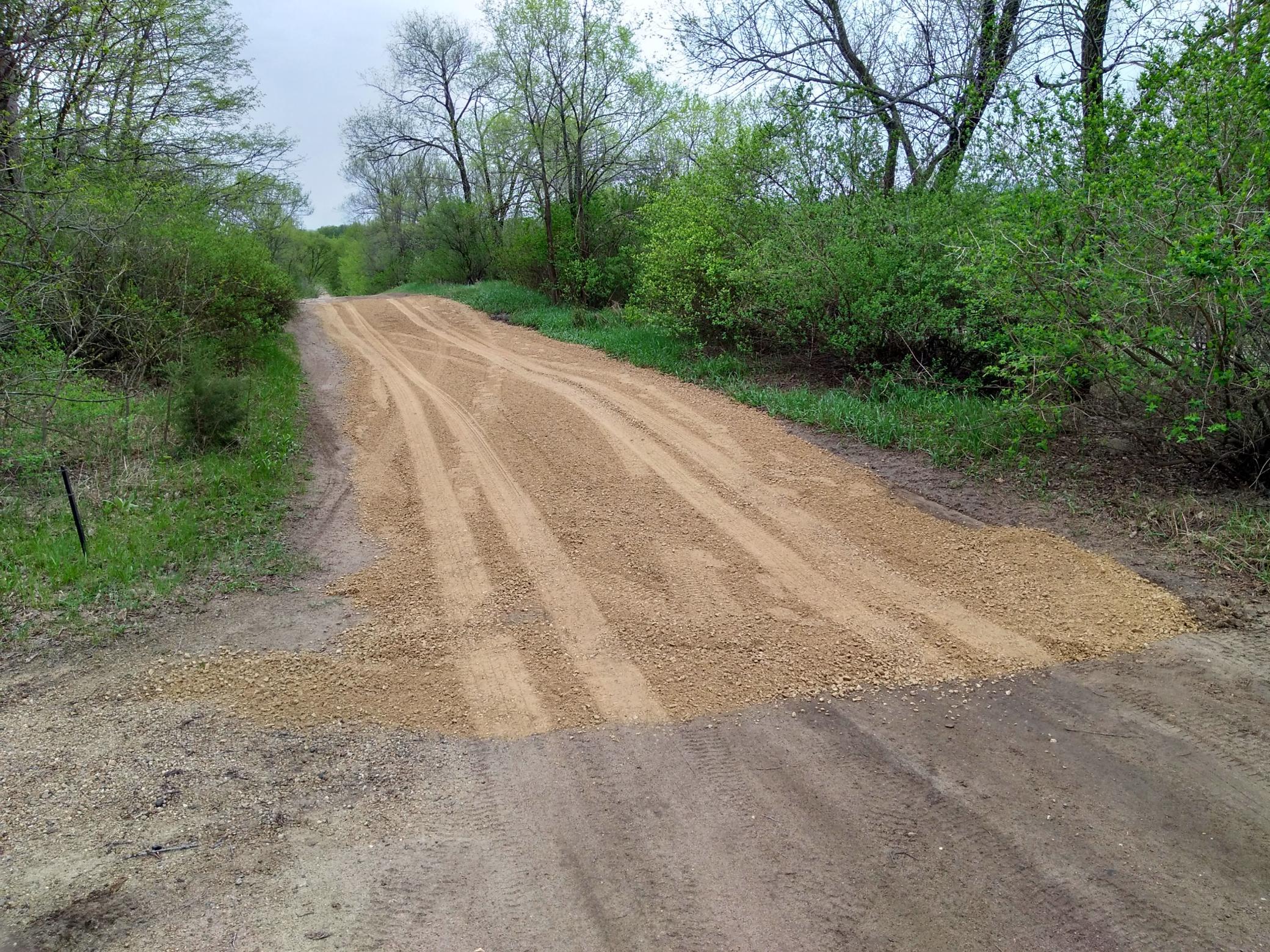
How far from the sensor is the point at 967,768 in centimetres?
362

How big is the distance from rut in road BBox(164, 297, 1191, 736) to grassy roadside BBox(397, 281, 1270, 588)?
26.7 inches

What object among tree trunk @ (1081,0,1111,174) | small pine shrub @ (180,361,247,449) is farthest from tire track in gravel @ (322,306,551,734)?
tree trunk @ (1081,0,1111,174)

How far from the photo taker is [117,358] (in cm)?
1139

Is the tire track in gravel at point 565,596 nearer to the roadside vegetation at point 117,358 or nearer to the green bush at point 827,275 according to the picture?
the roadside vegetation at point 117,358

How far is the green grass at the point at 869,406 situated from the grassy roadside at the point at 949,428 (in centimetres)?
1

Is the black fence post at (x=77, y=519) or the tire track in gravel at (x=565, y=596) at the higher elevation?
the black fence post at (x=77, y=519)

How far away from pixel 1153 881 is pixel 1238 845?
0.50 m

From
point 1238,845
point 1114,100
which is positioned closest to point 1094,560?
point 1238,845

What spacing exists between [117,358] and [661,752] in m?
11.6

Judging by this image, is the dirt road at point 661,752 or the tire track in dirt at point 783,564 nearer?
the dirt road at point 661,752

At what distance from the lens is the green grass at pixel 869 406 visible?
24.7 feet

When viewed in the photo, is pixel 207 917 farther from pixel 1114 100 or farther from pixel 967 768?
pixel 1114 100

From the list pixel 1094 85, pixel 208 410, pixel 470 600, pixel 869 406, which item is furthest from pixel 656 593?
pixel 1094 85

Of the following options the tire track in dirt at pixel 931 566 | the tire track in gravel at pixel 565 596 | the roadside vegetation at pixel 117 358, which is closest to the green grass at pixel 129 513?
the roadside vegetation at pixel 117 358
